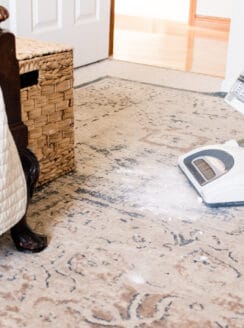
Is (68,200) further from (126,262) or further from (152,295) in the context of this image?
(152,295)

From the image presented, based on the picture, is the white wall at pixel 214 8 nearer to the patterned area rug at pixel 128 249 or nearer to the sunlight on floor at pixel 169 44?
the sunlight on floor at pixel 169 44

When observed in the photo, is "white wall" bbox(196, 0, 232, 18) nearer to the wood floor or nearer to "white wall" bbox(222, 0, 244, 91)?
the wood floor

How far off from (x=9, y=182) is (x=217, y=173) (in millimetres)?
710

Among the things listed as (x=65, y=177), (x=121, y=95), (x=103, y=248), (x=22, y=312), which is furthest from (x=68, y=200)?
(x=121, y=95)

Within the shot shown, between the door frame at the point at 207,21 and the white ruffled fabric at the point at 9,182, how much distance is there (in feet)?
13.2

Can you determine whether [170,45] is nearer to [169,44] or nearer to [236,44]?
[169,44]

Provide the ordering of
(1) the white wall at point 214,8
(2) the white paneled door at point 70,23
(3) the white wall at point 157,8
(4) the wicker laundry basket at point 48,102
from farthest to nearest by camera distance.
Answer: (3) the white wall at point 157,8
(1) the white wall at point 214,8
(2) the white paneled door at point 70,23
(4) the wicker laundry basket at point 48,102

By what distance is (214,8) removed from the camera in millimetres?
4887

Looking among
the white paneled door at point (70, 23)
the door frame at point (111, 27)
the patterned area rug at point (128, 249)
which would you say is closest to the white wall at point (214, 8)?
the door frame at point (111, 27)

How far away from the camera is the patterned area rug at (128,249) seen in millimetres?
1092

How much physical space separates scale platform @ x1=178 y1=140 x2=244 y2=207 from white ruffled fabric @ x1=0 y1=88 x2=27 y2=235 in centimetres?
61

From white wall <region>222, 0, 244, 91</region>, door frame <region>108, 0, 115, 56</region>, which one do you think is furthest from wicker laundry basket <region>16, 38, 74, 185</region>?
door frame <region>108, 0, 115, 56</region>

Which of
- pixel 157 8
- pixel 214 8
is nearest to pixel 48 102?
pixel 214 8

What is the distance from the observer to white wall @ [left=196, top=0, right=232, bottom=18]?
15.8ft
